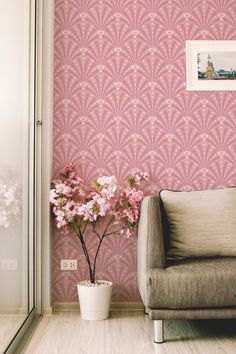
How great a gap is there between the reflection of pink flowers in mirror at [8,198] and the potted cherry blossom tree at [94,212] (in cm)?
58

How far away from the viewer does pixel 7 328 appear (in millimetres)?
2145

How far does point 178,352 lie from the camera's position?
2.29 metres

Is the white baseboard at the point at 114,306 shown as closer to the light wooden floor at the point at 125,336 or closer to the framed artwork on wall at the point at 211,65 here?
the light wooden floor at the point at 125,336

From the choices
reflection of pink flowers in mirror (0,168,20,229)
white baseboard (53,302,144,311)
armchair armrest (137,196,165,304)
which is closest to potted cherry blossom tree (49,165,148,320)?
white baseboard (53,302,144,311)

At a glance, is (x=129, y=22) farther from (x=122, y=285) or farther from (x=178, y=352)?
(x=178, y=352)

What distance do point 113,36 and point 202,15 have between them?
68 centimetres

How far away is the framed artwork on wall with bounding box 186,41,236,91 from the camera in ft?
10.8

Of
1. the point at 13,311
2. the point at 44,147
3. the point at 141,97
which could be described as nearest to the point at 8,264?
the point at 13,311

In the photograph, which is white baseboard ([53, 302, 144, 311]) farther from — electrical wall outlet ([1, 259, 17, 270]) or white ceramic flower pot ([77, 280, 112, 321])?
electrical wall outlet ([1, 259, 17, 270])

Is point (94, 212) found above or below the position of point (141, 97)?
below

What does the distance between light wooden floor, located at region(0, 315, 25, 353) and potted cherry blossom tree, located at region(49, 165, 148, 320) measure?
62cm

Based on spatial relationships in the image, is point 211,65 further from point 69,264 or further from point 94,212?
point 69,264

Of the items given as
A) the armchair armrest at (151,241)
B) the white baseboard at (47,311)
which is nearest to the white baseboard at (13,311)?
the white baseboard at (47,311)

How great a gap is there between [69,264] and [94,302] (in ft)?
1.34
